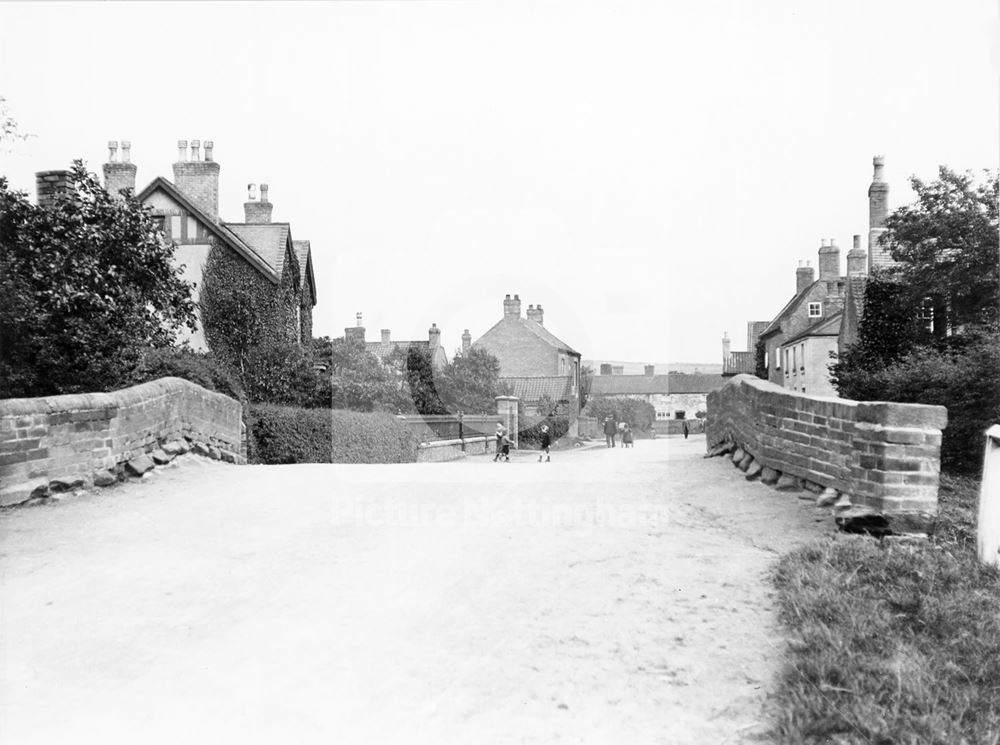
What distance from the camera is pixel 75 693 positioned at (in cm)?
370

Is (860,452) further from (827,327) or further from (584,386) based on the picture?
(584,386)

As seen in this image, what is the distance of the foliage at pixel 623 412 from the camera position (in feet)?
196

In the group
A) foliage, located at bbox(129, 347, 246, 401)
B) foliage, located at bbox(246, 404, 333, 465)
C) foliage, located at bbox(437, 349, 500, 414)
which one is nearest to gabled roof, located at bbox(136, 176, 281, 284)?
foliage, located at bbox(437, 349, 500, 414)

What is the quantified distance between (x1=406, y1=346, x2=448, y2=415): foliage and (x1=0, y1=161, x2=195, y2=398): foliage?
652 inches

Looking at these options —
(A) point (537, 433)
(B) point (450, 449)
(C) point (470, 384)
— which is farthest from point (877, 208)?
(B) point (450, 449)

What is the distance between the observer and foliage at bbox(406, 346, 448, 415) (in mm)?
32062

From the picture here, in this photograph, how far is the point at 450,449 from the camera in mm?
27094

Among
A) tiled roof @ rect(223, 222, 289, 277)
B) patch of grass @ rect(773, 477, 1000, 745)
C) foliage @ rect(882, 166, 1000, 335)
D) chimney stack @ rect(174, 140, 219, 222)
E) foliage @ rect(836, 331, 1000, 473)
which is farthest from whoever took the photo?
tiled roof @ rect(223, 222, 289, 277)

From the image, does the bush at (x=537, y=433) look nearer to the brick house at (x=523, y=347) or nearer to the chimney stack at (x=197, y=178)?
the brick house at (x=523, y=347)

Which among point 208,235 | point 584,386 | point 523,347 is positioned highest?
point 208,235

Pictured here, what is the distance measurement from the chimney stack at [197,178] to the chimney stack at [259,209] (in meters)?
4.22

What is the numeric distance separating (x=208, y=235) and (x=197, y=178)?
3.16 m

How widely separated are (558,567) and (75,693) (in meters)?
3.02

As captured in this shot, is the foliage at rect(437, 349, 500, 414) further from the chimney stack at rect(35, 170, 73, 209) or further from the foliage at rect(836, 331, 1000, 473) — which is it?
the foliage at rect(836, 331, 1000, 473)
